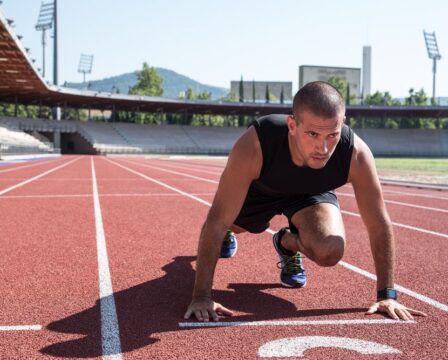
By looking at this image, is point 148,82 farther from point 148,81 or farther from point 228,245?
point 228,245

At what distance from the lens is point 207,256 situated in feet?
11.4

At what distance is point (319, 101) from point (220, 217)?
972 mm

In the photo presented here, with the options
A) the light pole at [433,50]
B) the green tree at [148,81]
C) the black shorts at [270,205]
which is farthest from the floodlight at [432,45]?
the black shorts at [270,205]

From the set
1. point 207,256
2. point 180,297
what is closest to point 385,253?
point 207,256

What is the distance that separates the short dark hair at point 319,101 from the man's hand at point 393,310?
1.36 metres

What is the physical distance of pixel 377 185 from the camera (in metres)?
3.72

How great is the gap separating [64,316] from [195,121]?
9481 cm

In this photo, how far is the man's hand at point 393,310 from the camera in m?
3.55

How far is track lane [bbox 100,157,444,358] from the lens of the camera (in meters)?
3.02

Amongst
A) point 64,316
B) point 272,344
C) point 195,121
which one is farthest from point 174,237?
point 195,121

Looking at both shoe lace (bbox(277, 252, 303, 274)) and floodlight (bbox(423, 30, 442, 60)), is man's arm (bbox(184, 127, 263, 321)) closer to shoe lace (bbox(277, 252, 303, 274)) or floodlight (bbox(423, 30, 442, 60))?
shoe lace (bbox(277, 252, 303, 274))

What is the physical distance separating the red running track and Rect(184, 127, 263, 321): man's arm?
0.17 m

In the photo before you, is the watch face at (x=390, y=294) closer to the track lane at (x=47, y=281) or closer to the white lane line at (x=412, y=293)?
the white lane line at (x=412, y=293)

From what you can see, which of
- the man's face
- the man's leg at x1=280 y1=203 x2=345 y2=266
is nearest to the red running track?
the man's leg at x1=280 y1=203 x2=345 y2=266
